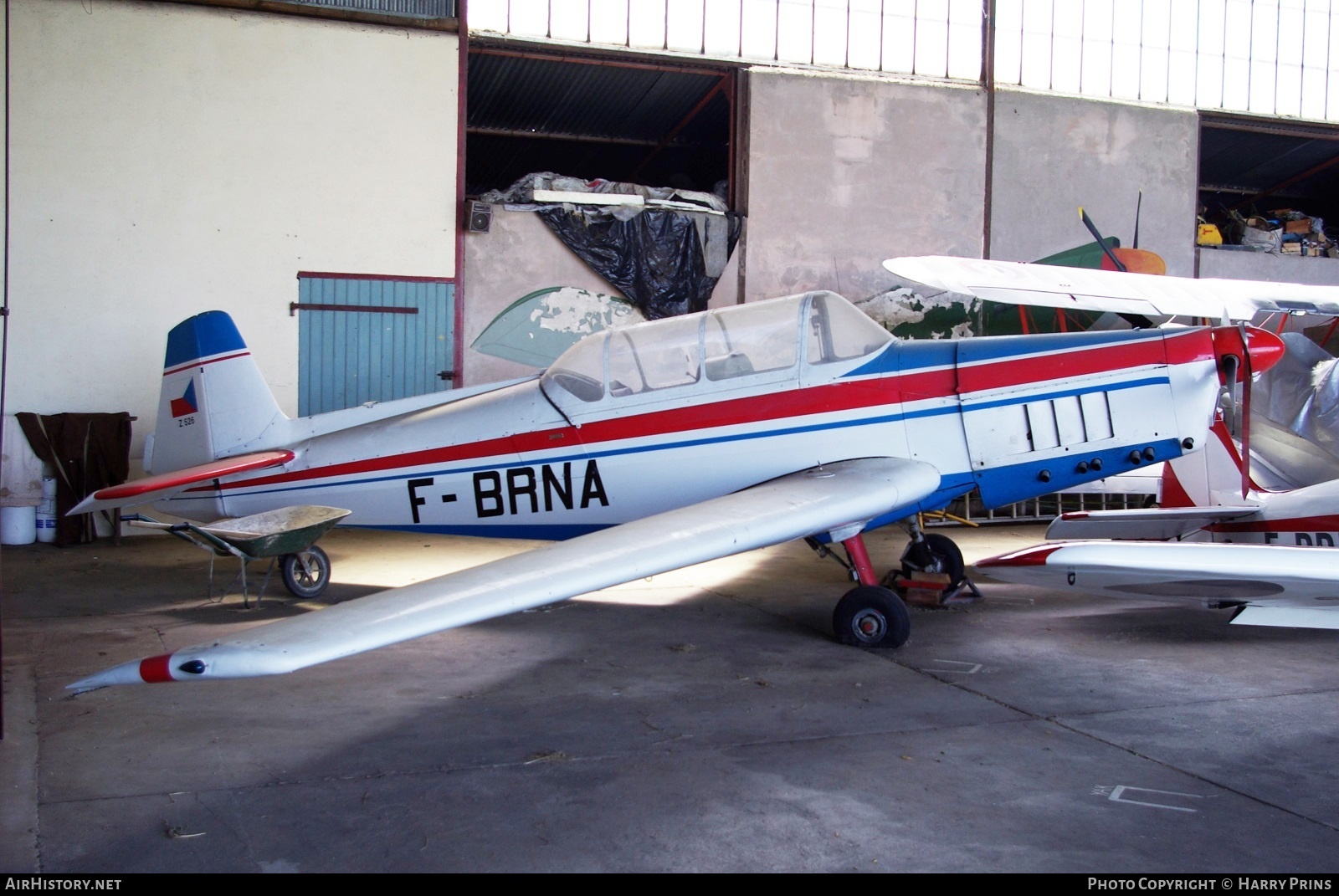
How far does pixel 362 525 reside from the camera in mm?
7078

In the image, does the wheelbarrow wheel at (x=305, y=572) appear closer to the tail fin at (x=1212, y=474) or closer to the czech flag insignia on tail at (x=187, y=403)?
the czech flag insignia on tail at (x=187, y=403)

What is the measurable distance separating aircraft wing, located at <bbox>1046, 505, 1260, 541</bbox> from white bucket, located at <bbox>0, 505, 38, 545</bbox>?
925 cm

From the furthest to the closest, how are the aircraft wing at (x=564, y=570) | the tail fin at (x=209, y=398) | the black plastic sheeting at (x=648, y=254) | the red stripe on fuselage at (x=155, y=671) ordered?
the black plastic sheeting at (x=648, y=254), the tail fin at (x=209, y=398), the aircraft wing at (x=564, y=570), the red stripe on fuselage at (x=155, y=671)

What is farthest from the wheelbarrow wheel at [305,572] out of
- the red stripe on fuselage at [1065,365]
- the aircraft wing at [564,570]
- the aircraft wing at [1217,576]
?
the aircraft wing at [1217,576]

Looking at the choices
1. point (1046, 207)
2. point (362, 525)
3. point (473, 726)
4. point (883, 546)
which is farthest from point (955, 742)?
point (1046, 207)

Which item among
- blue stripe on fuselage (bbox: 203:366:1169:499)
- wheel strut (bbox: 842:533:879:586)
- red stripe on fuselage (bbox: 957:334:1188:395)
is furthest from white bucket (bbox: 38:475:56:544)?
red stripe on fuselage (bbox: 957:334:1188:395)

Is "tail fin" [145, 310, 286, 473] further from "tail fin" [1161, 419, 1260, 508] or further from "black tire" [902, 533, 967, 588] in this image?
"tail fin" [1161, 419, 1260, 508]

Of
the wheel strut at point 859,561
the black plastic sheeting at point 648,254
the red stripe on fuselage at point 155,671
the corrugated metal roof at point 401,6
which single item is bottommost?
the wheel strut at point 859,561

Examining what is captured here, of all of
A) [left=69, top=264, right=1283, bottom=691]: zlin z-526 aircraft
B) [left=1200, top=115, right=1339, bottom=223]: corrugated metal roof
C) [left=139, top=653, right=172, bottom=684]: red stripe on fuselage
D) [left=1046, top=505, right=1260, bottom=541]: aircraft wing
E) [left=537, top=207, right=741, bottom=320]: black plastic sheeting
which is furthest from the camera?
[left=1200, top=115, right=1339, bottom=223]: corrugated metal roof

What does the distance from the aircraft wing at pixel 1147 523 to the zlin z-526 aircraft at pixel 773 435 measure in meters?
0.88

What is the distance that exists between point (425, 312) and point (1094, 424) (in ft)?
24.6

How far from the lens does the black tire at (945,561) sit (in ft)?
23.5

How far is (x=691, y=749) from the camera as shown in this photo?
4.04 metres

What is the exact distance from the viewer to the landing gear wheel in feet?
18.6
